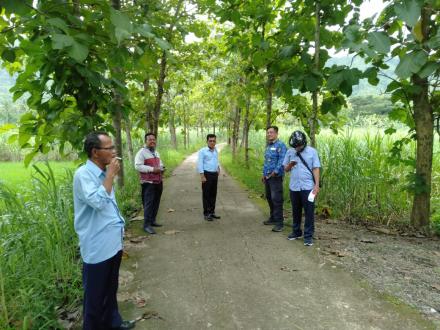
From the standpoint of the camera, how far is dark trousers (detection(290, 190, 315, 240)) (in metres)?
5.42

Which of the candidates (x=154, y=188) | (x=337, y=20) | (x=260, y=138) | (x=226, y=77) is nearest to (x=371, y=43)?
(x=337, y=20)

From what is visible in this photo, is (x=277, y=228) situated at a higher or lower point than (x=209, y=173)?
lower

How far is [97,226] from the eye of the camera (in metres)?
2.71

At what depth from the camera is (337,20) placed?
225 inches

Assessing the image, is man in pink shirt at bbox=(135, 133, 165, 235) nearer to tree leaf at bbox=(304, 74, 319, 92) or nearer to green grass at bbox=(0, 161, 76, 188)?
green grass at bbox=(0, 161, 76, 188)

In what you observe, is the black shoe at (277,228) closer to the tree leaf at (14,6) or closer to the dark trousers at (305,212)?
the dark trousers at (305,212)

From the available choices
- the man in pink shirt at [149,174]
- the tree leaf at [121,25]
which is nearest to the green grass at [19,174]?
the man in pink shirt at [149,174]

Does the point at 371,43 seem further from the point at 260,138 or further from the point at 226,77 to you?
Result: the point at 260,138

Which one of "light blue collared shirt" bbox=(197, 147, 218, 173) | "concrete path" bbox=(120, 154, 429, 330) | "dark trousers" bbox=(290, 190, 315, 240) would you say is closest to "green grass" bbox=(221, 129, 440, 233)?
"dark trousers" bbox=(290, 190, 315, 240)

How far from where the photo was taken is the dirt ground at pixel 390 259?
12.4 feet

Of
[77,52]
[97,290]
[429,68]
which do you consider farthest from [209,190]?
[77,52]

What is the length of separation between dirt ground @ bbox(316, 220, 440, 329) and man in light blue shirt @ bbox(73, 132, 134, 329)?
9.36 ft

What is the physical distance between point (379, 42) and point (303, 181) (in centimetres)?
298

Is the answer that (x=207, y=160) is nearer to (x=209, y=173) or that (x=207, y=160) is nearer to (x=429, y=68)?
(x=209, y=173)
